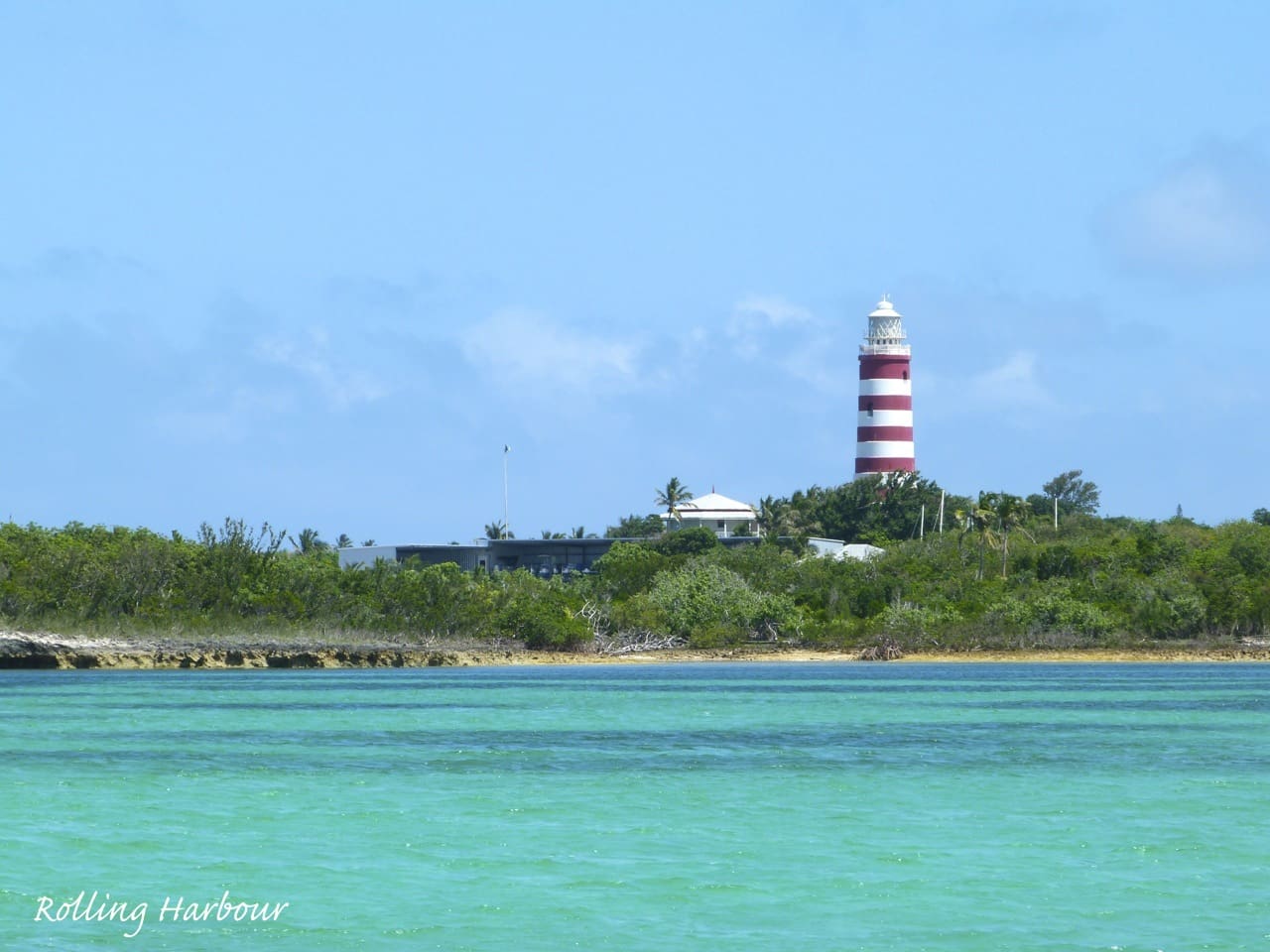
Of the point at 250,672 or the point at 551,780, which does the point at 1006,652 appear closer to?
the point at 250,672

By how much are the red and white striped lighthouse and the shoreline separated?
34.5 meters

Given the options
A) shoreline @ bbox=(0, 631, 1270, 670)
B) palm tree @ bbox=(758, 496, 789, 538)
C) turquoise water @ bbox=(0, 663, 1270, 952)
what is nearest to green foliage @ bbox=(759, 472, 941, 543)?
palm tree @ bbox=(758, 496, 789, 538)

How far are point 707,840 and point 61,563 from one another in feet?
280

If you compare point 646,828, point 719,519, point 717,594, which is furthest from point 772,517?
point 646,828

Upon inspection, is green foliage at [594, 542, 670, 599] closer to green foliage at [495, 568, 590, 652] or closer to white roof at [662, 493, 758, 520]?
green foliage at [495, 568, 590, 652]

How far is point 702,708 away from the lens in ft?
213

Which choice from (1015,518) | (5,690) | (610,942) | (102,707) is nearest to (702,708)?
(102,707)

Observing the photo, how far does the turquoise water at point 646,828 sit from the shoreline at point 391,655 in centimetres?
4184

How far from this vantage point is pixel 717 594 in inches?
4461

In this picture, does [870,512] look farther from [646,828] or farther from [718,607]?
[646,828]

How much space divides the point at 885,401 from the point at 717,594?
3519 centimetres

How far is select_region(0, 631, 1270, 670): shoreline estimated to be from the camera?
341ft

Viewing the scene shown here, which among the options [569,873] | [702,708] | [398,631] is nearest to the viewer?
[569,873]

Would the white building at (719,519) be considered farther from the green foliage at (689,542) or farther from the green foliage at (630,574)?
the green foliage at (630,574)
